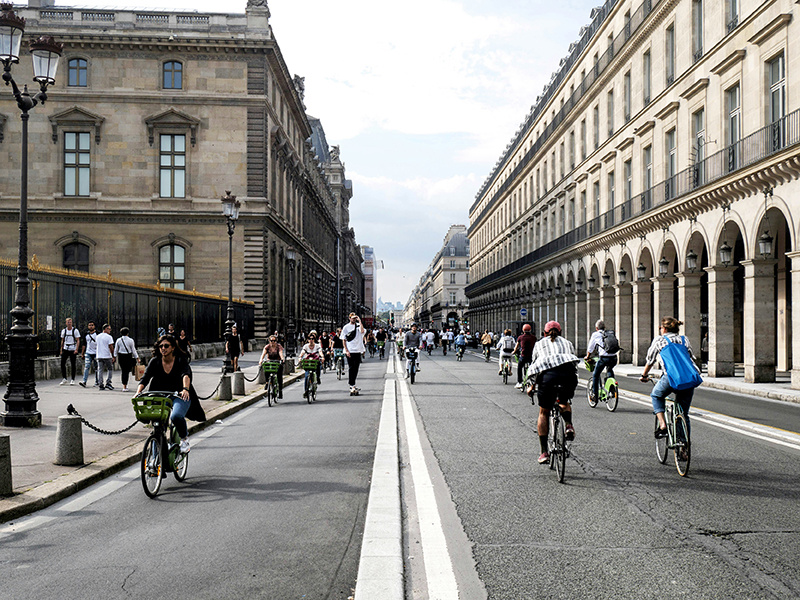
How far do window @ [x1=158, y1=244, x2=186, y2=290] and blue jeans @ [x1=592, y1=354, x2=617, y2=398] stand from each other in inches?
1328

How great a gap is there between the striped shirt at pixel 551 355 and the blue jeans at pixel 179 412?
358cm

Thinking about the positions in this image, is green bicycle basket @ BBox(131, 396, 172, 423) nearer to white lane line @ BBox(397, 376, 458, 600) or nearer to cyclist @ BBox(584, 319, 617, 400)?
white lane line @ BBox(397, 376, 458, 600)

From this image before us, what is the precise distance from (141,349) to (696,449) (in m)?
23.3

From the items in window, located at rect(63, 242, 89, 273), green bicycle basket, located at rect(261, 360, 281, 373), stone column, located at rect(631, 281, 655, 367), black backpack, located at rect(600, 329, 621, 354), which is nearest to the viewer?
black backpack, located at rect(600, 329, 621, 354)

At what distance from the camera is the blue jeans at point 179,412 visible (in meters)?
7.88

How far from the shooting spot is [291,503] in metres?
6.86

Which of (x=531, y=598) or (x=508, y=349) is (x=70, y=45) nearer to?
(x=508, y=349)

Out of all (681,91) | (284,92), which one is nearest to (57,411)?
(681,91)

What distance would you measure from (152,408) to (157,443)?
0.34 m

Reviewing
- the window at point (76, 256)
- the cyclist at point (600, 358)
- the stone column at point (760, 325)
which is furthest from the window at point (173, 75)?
the cyclist at point (600, 358)

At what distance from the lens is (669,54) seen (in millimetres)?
30688

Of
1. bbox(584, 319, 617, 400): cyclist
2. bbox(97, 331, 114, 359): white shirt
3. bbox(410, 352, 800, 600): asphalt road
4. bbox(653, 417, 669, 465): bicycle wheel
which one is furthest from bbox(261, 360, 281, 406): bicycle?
bbox(653, 417, 669, 465): bicycle wheel

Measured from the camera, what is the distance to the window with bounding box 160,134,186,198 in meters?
45.2

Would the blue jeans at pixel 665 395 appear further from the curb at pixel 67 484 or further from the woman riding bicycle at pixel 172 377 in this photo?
the curb at pixel 67 484
